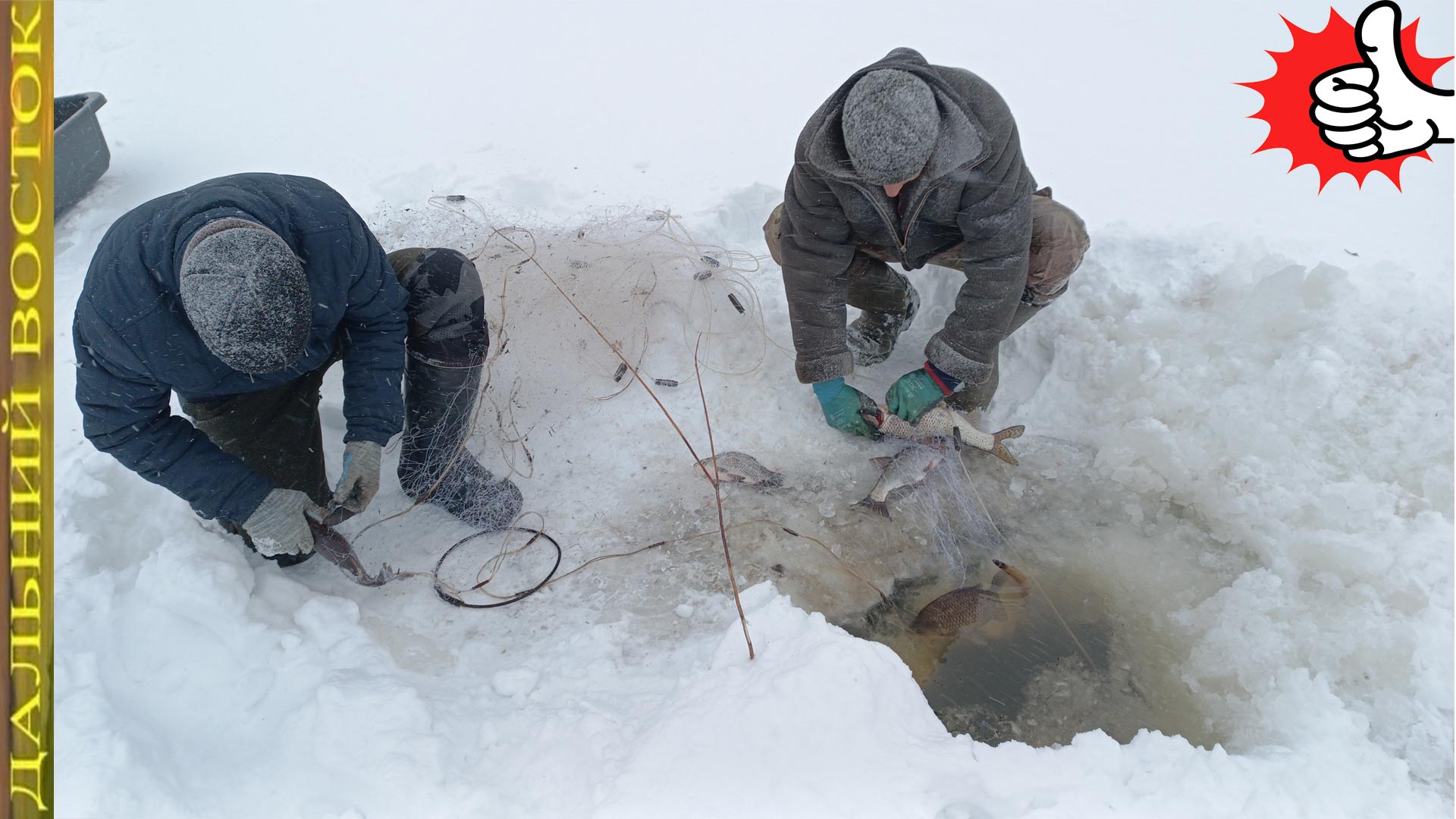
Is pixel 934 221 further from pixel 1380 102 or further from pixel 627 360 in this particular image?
pixel 1380 102

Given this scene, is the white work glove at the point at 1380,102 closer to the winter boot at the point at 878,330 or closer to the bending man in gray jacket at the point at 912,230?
the bending man in gray jacket at the point at 912,230

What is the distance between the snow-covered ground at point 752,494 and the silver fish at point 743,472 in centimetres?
9

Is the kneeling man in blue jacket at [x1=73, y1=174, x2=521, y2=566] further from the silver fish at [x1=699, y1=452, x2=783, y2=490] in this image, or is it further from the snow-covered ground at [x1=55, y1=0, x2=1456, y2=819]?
the silver fish at [x1=699, y1=452, x2=783, y2=490]

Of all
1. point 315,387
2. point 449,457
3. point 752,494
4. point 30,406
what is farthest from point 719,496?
point 30,406

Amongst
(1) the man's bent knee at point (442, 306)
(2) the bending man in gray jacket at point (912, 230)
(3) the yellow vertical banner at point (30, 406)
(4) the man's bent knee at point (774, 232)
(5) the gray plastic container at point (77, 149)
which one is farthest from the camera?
(5) the gray plastic container at point (77, 149)

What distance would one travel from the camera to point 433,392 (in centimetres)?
312

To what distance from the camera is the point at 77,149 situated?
4121 millimetres

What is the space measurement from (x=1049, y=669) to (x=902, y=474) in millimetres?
902

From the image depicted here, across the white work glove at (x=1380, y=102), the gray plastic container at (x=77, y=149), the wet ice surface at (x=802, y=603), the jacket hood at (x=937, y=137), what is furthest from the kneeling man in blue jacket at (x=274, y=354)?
the white work glove at (x=1380, y=102)

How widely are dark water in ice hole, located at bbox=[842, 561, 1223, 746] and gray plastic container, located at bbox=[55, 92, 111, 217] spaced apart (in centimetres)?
476

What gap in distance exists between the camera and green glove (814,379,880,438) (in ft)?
11.0

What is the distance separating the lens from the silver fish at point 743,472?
3311mm

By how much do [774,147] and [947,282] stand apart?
5.75 ft

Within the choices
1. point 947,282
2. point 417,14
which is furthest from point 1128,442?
point 417,14
